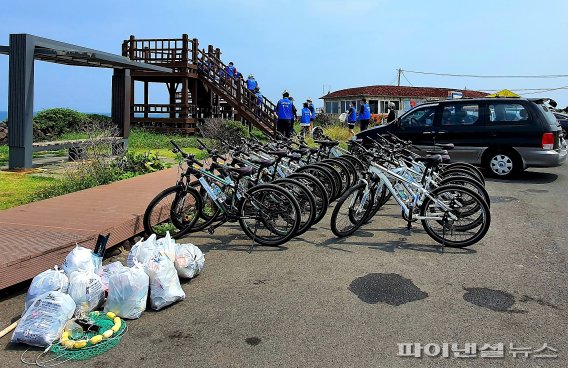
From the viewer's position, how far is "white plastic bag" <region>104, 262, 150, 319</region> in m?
4.00

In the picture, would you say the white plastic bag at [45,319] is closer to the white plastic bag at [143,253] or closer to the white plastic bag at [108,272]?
the white plastic bag at [108,272]

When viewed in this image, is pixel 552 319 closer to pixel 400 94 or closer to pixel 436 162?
pixel 436 162

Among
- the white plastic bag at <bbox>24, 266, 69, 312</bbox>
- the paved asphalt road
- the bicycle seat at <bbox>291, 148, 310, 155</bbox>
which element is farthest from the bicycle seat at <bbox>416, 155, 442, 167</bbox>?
the white plastic bag at <bbox>24, 266, 69, 312</bbox>

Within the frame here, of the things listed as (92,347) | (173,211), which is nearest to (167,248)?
(92,347)

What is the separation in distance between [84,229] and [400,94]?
1868 inches

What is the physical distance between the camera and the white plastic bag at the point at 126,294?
400 cm

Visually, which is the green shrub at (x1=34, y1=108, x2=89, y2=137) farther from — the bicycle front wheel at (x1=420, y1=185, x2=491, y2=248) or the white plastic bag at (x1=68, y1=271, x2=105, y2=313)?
the white plastic bag at (x1=68, y1=271, x2=105, y2=313)

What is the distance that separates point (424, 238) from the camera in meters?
6.53

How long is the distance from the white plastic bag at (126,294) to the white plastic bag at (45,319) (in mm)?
323

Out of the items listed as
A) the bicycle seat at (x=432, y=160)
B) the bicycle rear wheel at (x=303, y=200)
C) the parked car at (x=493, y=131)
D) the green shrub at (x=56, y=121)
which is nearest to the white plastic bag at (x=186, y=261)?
the bicycle rear wheel at (x=303, y=200)

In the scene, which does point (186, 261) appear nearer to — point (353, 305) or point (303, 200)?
point (353, 305)

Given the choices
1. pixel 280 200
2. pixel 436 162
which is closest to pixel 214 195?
pixel 280 200

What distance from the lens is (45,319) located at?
3600 mm

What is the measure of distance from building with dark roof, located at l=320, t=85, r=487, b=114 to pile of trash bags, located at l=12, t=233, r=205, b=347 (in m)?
44.1
